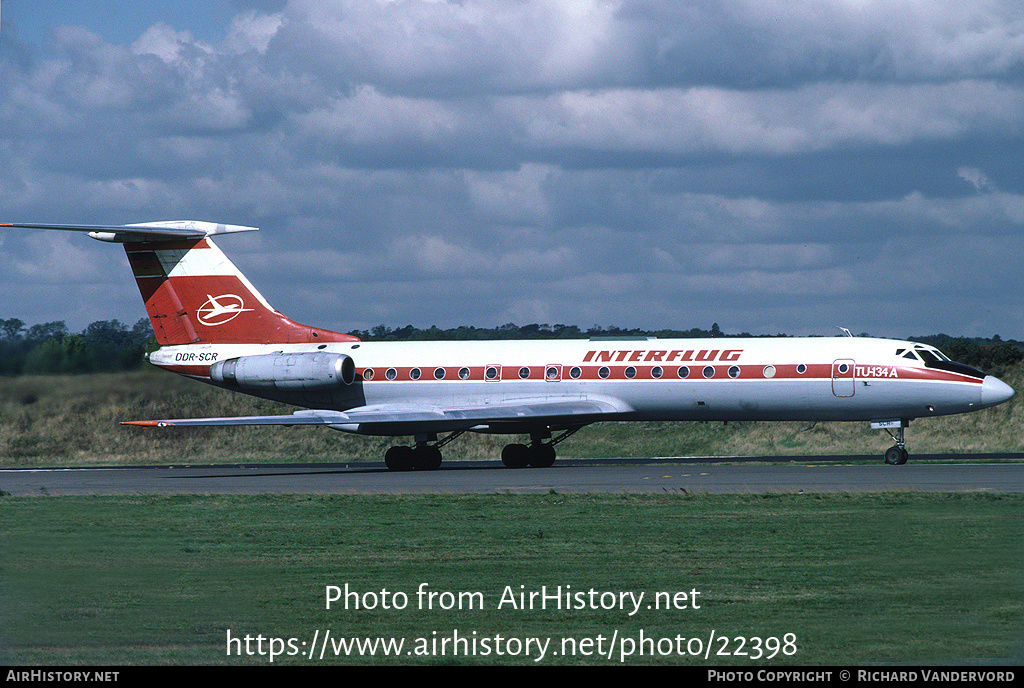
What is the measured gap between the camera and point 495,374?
113 feet

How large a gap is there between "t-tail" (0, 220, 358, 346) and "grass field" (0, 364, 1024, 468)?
1935 mm

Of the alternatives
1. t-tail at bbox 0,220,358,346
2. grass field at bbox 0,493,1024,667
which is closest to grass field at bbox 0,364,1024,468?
t-tail at bbox 0,220,358,346

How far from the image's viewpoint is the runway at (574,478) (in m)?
24.0

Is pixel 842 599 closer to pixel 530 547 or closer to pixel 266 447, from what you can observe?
pixel 530 547

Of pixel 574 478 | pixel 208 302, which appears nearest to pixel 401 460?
pixel 574 478

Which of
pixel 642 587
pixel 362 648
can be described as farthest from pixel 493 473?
pixel 362 648

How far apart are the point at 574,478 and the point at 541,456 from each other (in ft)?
22.5

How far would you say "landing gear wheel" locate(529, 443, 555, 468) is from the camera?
1352 inches

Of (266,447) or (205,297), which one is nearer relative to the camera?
(205,297)

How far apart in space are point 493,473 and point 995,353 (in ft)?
104

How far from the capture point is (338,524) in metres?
18.3

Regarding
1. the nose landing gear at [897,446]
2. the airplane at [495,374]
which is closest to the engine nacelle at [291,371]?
the airplane at [495,374]

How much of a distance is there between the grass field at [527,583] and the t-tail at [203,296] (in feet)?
61.6

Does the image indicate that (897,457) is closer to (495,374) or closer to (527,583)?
(495,374)
